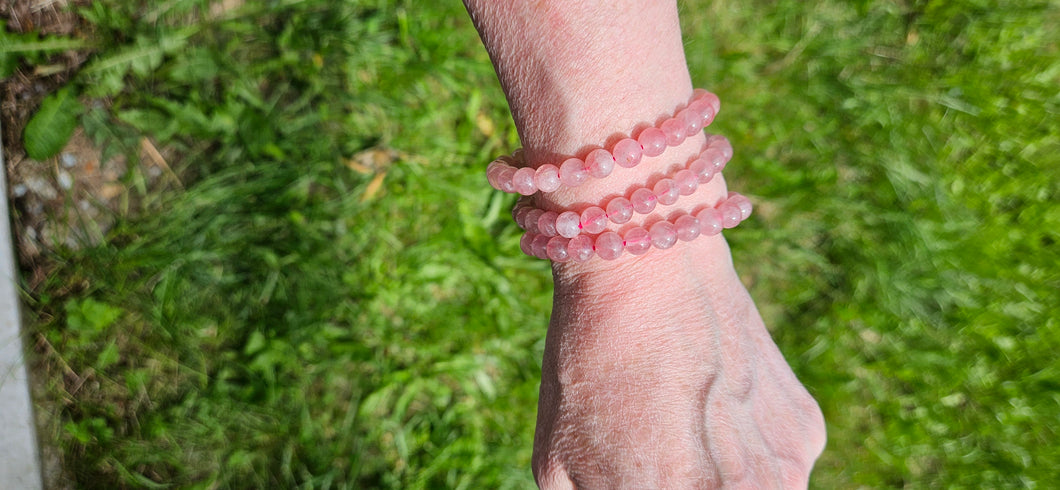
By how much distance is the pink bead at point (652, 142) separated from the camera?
4.38 ft

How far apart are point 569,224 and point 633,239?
0.49 feet

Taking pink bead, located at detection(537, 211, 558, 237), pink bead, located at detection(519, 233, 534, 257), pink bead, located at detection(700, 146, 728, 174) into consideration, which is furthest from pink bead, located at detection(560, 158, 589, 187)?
pink bead, located at detection(700, 146, 728, 174)

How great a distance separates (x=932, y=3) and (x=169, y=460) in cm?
381

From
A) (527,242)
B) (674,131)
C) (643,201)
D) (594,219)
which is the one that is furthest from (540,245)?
(674,131)

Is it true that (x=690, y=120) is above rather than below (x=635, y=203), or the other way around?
above

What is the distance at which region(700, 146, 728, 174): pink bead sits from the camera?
1.46m

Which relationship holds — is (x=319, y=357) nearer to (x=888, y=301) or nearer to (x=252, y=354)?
(x=252, y=354)

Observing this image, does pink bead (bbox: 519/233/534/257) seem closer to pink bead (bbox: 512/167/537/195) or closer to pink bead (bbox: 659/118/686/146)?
pink bead (bbox: 512/167/537/195)

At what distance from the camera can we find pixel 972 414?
273 cm

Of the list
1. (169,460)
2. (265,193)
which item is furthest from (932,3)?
(169,460)

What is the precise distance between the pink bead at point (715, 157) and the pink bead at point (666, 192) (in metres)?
0.13

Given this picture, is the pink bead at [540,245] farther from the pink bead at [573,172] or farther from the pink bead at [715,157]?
the pink bead at [715,157]

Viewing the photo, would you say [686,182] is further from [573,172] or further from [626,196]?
[573,172]

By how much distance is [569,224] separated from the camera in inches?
54.9
